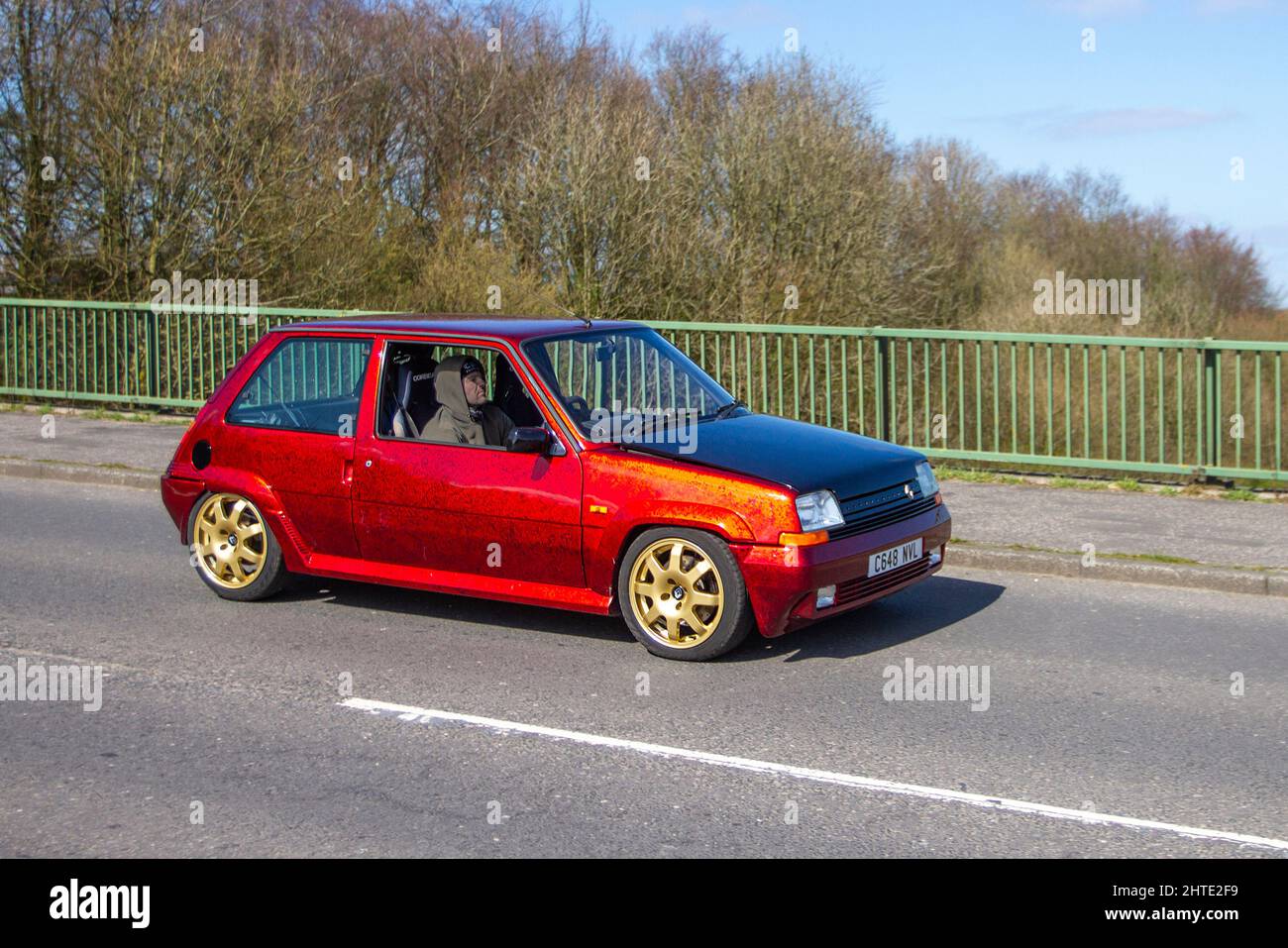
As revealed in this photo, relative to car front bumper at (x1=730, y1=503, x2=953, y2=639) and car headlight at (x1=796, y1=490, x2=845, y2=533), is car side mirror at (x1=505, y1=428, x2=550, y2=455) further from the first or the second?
car headlight at (x1=796, y1=490, x2=845, y2=533)

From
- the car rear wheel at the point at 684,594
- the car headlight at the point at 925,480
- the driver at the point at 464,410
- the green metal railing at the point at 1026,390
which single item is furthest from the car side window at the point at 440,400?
the green metal railing at the point at 1026,390

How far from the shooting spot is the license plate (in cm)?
767

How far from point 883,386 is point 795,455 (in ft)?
21.7

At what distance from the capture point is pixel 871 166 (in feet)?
105

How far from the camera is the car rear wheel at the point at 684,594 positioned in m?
7.37

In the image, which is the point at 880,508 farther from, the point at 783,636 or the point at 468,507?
the point at 468,507

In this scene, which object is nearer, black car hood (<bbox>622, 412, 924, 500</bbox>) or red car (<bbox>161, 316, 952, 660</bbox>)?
red car (<bbox>161, 316, 952, 660</bbox>)

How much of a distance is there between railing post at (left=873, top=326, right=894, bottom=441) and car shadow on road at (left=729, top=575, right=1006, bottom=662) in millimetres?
4468

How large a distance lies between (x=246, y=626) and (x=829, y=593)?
11.1 ft

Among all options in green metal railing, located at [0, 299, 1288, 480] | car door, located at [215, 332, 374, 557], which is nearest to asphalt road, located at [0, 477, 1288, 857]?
car door, located at [215, 332, 374, 557]

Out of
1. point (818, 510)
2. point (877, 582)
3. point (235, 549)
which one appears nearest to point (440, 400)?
point (235, 549)

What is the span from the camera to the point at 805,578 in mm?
7227

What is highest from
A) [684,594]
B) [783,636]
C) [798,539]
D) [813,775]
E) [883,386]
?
[883,386]

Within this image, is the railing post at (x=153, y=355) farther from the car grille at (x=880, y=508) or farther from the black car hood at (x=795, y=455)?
the car grille at (x=880, y=508)
